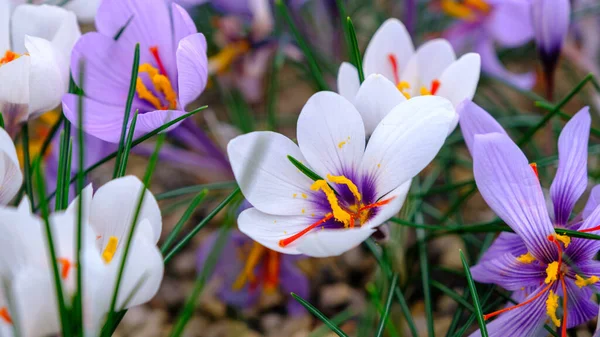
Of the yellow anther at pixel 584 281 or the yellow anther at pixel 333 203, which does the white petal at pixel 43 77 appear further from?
the yellow anther at pixel 584 281

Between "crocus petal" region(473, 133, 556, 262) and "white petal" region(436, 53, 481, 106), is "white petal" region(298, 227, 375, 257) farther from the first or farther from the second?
"white petal" region(436, 53, 481, 106)

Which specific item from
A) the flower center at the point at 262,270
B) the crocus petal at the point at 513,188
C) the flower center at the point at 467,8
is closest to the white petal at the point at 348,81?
Answer: the crocus petal at the point at 513,188

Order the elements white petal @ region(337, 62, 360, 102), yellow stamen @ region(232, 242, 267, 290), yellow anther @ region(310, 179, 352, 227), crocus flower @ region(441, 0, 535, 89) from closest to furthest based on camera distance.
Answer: yellow anther @ region(310, 179, 352, 227) → white petal @ region(337, 62, 360, 102) → yellow stamen @ region(232, 242, 267, 290) → crocus flower @ region(441, 0, 535, 89)

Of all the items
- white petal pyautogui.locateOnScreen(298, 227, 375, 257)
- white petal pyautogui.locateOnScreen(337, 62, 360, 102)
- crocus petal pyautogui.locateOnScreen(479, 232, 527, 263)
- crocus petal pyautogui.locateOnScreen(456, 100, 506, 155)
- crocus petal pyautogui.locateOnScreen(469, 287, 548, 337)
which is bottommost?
crocus petal pyautogui.locateOnScreen(469, 287, 548, 337)

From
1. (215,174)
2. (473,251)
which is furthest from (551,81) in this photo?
(215,174)

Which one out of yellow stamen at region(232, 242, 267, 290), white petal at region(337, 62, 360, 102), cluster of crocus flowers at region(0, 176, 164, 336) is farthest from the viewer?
yellow stamen at region(232, 242, 267, 290)

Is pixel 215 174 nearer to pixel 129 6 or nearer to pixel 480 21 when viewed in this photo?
pixel 129 6

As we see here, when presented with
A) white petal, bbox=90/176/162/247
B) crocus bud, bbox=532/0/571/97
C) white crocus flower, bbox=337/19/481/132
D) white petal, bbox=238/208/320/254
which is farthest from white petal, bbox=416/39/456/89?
white petal, bbox=90/176/162/247
